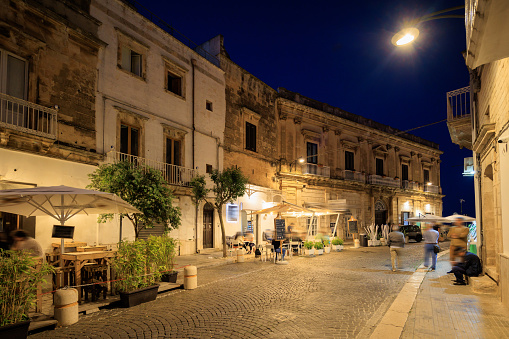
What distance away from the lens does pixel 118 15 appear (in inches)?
604

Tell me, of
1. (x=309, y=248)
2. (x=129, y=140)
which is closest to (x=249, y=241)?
(x=309, y=248)

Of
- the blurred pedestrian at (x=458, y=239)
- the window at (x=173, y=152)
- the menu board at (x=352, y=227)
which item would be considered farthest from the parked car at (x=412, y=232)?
the blurred pedestrian at (x=458, y=239)

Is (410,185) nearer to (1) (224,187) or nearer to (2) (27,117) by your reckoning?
(1) (224,187)

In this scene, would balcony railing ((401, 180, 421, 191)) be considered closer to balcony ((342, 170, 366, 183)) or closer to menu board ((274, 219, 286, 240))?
balcony ((342, 170, 366, 183))

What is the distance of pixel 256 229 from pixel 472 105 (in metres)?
14.0

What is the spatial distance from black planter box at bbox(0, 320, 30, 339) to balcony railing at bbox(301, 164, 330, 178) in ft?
75.5

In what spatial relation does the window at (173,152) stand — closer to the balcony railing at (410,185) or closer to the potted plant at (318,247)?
the potted plant at (318,247)

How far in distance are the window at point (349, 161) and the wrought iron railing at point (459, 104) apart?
58.5 ft

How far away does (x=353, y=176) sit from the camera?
3166 cm

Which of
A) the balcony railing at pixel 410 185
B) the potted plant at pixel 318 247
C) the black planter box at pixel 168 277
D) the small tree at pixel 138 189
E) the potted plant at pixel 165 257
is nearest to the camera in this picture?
the potted plant at pixel 165 257

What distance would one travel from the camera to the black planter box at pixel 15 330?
16.2ft

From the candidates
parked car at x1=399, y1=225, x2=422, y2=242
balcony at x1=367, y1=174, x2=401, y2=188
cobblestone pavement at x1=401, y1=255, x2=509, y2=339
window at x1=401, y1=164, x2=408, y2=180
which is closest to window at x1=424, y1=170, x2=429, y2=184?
window at x1=401, y1=164, x2=408, y2=180

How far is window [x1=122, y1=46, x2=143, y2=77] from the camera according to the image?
15.8m

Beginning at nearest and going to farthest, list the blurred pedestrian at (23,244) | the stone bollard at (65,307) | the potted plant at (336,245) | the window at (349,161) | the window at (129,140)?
1. the stone bollard at (65,307)
2. the blurred pedestrian at (23,244)
3. the window at (129,140)
4. the potted plant at (336,245)
5. the window at (349,161)
